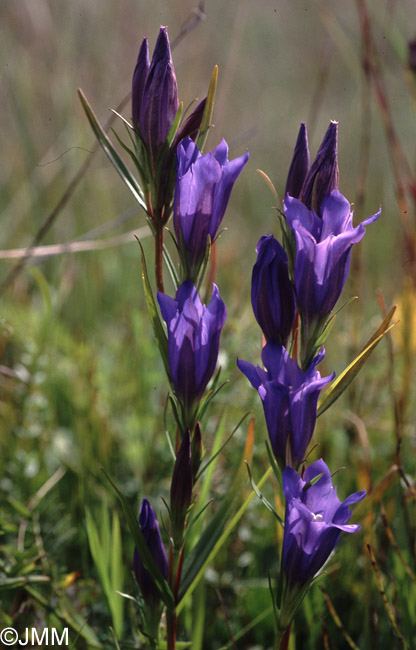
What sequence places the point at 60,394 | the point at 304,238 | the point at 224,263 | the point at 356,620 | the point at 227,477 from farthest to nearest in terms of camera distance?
the point at 224,263 → the point at 60,394 → the point at 227,477 → the point at 356,620 → the point at 304,238

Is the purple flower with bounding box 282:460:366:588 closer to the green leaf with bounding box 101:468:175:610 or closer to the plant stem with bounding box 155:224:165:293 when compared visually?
the green leaf with bounding box 101:468:175:610

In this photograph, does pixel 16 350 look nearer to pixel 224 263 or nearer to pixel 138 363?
pixel 138 363

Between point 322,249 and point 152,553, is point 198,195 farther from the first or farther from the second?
point 152,553

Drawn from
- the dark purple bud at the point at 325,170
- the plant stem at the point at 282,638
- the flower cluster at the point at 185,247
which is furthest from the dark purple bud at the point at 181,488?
the dark purple bud at the point at 325,170

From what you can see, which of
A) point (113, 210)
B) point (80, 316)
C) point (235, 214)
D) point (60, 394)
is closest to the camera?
point (60, 394)

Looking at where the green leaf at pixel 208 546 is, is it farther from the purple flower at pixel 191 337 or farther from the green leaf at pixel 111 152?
the green leaf at pixel 111 152

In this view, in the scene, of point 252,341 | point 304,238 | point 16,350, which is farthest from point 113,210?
Result: point 304,238

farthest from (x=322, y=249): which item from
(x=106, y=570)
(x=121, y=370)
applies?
(x=121, y=370)
